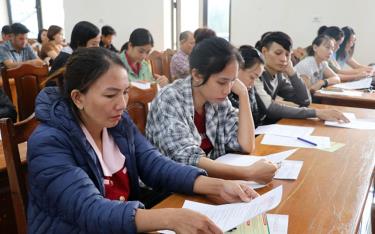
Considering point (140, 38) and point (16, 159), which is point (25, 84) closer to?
point (140, 38)

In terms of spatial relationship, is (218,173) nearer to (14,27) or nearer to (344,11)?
(14,27)

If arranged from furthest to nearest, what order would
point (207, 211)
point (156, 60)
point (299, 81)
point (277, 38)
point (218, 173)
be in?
point (156, 60)
point (299, 81)
point (277, 38)
point (218, 173)
point (207, 211)

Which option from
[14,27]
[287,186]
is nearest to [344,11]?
[14,27]

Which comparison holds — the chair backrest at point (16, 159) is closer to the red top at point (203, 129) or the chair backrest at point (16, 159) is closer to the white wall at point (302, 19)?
the red top at point (203, 129)

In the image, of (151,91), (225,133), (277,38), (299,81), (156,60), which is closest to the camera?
(225,133)

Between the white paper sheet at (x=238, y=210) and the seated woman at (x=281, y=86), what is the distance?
46.6 inches

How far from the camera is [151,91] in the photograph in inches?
68.7

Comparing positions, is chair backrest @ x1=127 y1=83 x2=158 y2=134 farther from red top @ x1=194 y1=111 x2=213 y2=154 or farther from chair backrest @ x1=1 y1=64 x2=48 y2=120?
chair backrest @ x1=1 y1=64 x2=48 y2=120

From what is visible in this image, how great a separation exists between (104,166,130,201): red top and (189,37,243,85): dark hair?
1.66 feet

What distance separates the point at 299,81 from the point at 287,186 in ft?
4.89

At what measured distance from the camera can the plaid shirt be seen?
1353 millimetres

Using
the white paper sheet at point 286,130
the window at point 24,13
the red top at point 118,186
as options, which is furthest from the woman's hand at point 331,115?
the window at point 24,13

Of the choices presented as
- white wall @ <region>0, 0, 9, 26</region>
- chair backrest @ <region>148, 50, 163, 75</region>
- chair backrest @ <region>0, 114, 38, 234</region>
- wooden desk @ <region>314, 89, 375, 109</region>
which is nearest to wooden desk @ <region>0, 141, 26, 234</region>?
chair backrest @ <region>0, 114, 38, 234</region>

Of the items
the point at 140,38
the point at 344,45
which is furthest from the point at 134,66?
the point at 344,45
